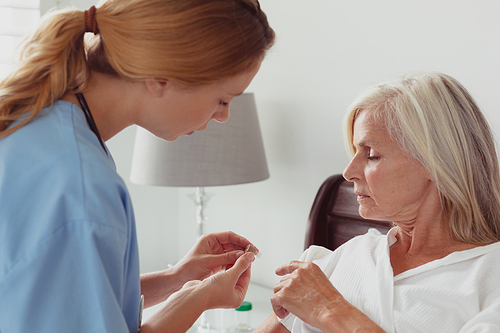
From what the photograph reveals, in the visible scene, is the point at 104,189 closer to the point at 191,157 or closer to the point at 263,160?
the point at 191,157

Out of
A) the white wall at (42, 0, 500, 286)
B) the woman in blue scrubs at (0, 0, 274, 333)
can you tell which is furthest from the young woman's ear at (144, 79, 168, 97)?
the white wall at (42, 0, 500, 286)

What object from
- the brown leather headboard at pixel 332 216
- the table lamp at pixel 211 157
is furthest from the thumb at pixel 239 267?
the table lamp at pixel 211 157

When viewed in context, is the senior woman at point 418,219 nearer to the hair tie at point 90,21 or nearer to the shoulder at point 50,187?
the shoulder at point 50,187

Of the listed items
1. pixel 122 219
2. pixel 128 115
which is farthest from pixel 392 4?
pixel 122 219

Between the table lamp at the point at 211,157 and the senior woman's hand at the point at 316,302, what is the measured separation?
2.71 feet

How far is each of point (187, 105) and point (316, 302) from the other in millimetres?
539

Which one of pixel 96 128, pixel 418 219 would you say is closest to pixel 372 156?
pixel 418 219

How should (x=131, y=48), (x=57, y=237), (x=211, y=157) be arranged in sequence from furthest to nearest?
1. (x=211, y=157)
2. (x=131, y=48)
3. (x=57, y=237)

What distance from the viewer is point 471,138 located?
3.73ft

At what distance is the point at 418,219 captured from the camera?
1.21 m

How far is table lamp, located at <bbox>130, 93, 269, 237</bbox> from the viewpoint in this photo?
196cm

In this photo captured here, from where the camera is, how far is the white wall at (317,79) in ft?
5.04

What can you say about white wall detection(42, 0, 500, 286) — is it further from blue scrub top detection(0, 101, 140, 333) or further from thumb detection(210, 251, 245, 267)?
blue scrub top detection(0, 101, 140, 333)

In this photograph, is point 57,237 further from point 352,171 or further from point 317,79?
point 317,79
